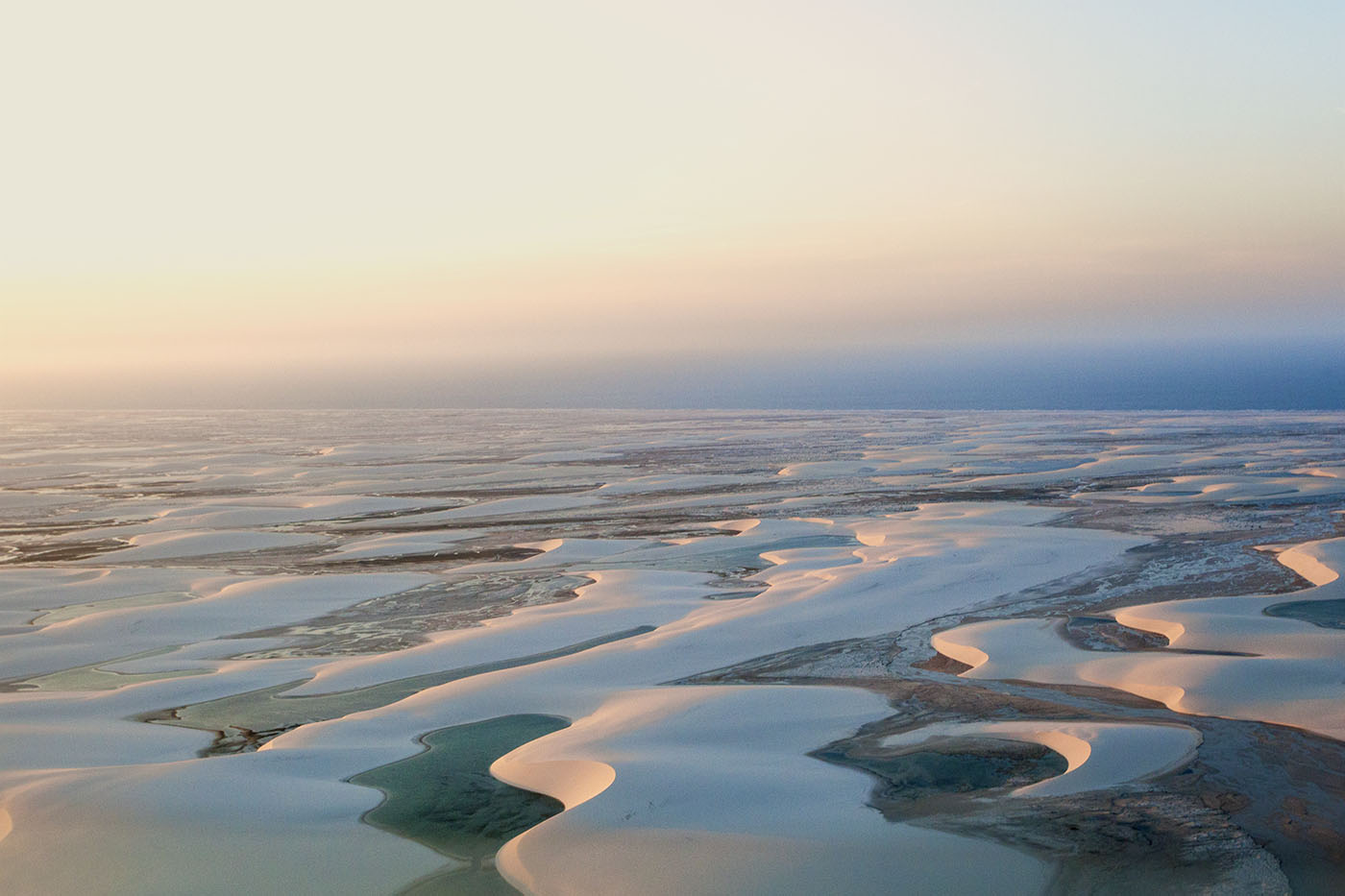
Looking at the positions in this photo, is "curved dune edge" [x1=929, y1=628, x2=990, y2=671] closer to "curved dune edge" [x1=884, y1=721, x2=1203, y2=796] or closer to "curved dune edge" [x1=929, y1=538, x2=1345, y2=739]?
"curved dune edge" [x1=929, y1=538, x2=1345, y2=739]

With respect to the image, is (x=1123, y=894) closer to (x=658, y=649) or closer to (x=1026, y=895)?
(x=1026, y=895)

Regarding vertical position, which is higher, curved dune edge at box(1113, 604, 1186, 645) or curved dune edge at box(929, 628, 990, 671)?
curved dune edge at box(1113, 604, 1186, 645)

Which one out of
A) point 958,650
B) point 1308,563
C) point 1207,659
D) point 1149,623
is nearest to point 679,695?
point 958,650

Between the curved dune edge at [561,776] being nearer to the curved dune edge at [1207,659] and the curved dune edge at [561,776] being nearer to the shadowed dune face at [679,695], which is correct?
the shadowed dune face at [679,695]

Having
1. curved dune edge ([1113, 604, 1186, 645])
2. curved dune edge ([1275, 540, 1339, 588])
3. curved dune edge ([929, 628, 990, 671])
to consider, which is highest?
curved dune edge ([1275, 540, 1339, 588])

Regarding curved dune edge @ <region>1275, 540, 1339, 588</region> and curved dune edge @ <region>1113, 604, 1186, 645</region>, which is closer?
curved dune edge @ <region>1113, 604, 1186, 645</region>

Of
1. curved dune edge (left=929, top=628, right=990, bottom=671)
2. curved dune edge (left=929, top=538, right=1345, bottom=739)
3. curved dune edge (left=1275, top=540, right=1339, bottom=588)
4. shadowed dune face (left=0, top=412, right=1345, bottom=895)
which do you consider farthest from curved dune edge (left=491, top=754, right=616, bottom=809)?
curved dune edge (left=1275, top=540, right=1339, bottom=588)

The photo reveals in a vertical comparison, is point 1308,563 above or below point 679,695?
above

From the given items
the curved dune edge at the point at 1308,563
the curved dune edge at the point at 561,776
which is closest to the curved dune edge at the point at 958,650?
the curved dune edge at the point at 561,776

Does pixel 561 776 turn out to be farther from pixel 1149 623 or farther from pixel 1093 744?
pixel 1149 623
